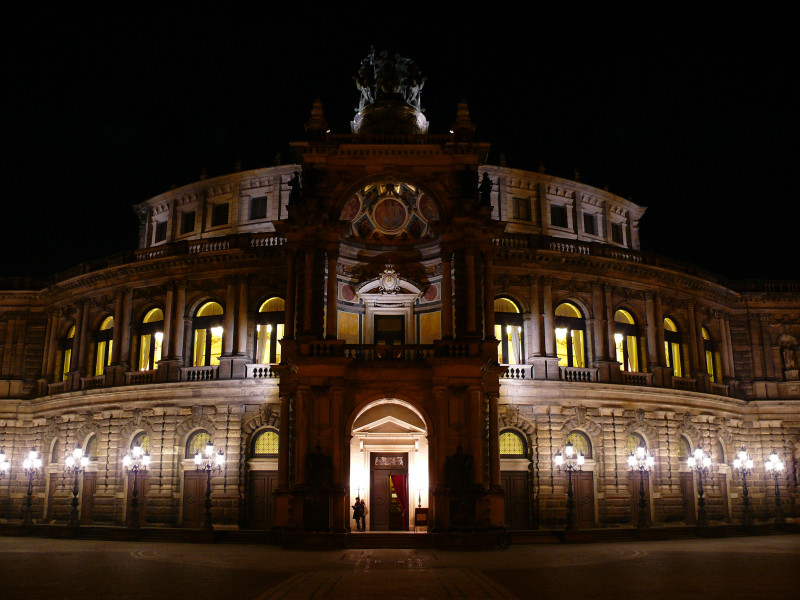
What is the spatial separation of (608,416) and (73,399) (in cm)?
2923

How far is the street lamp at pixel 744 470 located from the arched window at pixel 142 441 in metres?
30.5

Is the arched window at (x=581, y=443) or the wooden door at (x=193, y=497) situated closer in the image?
the wooden door at (x=193, y=497)

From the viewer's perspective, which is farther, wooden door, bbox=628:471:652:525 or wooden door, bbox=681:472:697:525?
wooden door, bbox=681:472:697:525

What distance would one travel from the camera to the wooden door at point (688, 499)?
41781 mm

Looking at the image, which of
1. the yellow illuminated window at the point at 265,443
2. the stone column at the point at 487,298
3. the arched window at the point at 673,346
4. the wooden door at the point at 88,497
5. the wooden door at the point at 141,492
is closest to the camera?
the stone column at the point at 487,298

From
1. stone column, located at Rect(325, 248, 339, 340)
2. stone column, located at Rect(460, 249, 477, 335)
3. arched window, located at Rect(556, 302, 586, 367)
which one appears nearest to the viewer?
stone column, located at Rect(460, 249, 477, 335)

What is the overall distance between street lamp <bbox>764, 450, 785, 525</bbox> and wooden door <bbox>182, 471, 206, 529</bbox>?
30.3 metres

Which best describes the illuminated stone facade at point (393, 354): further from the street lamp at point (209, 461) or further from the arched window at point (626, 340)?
the street lamp at point (209, 461)

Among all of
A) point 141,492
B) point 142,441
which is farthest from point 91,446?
point 141,492

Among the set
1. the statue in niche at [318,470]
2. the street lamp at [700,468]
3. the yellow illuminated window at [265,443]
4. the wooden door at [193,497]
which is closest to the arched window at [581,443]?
the street lamp at [700,468]

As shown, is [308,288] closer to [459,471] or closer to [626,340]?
[459,471]

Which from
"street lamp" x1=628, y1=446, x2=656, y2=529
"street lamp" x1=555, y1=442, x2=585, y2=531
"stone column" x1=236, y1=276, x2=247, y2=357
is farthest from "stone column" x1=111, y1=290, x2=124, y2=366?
"street lamp" x1=628, y1=446, x2=656, y2=529

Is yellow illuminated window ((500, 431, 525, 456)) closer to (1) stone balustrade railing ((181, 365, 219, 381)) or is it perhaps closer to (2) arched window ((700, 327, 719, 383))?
(2) arched window ((700, 327, 719, 383))

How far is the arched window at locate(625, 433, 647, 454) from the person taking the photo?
4138 centimetres
